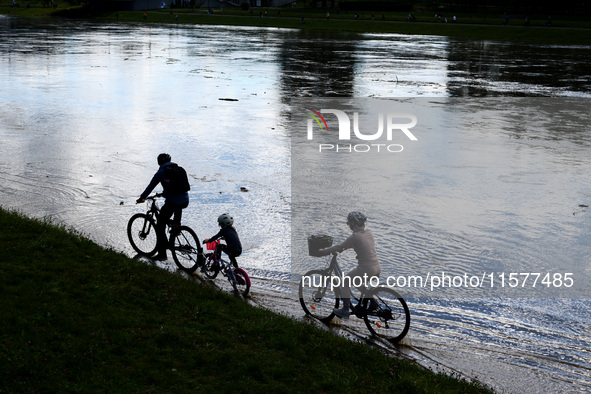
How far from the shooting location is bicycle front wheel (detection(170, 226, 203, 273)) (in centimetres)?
927

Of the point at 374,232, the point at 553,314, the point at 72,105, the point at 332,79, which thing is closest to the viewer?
the point at 553,314

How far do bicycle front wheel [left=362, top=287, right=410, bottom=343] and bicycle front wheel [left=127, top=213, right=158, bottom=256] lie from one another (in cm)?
381

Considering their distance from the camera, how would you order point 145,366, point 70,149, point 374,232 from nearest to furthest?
1. point 145,366
2. point 374,232
3. point 70,149

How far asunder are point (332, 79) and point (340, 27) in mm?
46912

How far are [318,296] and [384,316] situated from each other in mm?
1064

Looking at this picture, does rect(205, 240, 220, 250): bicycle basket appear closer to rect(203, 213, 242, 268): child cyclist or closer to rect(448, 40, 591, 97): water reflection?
rect(203, 213, 242, 268): child cyclist

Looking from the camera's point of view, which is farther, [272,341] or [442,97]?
[442,97]

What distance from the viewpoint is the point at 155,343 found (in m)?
6.77

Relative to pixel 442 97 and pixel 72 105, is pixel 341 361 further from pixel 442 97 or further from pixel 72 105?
pixel 442 97

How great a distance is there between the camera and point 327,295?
8945 millimetres

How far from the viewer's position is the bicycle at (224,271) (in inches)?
339

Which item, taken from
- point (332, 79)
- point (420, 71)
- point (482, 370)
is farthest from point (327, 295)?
point (420, 71)

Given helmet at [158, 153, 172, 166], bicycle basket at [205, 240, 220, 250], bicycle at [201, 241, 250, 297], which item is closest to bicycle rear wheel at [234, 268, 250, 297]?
bicycle at [201, 241, 250, 297]

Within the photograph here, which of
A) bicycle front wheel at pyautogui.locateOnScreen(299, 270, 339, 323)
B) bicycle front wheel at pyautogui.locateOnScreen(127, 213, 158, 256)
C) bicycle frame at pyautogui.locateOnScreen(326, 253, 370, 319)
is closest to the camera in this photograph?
bicycle frame at pyautogui.locateOnScreen(326, 253, 370, 319)
